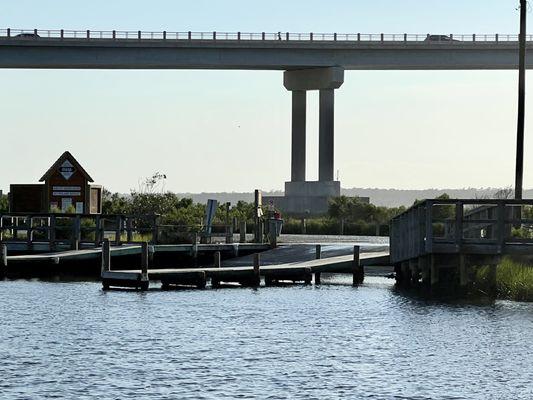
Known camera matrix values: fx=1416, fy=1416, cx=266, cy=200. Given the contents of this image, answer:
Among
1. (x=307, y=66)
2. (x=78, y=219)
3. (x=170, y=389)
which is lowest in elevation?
(x=170, y=389)

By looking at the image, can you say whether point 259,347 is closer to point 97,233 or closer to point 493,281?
point 493,281

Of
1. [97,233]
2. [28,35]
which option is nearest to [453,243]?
Answer: [97,233]

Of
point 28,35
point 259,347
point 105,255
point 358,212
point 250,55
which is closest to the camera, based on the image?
point 259,347

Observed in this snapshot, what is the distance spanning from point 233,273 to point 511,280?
10.7 m

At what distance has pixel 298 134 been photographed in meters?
121

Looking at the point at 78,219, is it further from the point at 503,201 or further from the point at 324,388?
the point at 324,388

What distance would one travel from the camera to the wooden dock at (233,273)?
4866 cm

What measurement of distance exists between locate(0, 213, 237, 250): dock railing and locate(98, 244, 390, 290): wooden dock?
5.95 metres

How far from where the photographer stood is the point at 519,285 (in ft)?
146

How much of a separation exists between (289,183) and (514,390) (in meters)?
94.7

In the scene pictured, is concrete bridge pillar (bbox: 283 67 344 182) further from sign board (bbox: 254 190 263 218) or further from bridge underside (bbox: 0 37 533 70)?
sign board (bbox: 254 190 263 218)

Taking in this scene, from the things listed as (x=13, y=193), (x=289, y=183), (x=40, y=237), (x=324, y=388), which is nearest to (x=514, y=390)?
(x=324, y=388)

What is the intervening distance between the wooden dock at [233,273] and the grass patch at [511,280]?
7.09 metres

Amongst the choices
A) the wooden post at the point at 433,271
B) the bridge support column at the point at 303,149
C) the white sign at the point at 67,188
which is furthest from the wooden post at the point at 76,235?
the bridge support column at the point at 303,149
